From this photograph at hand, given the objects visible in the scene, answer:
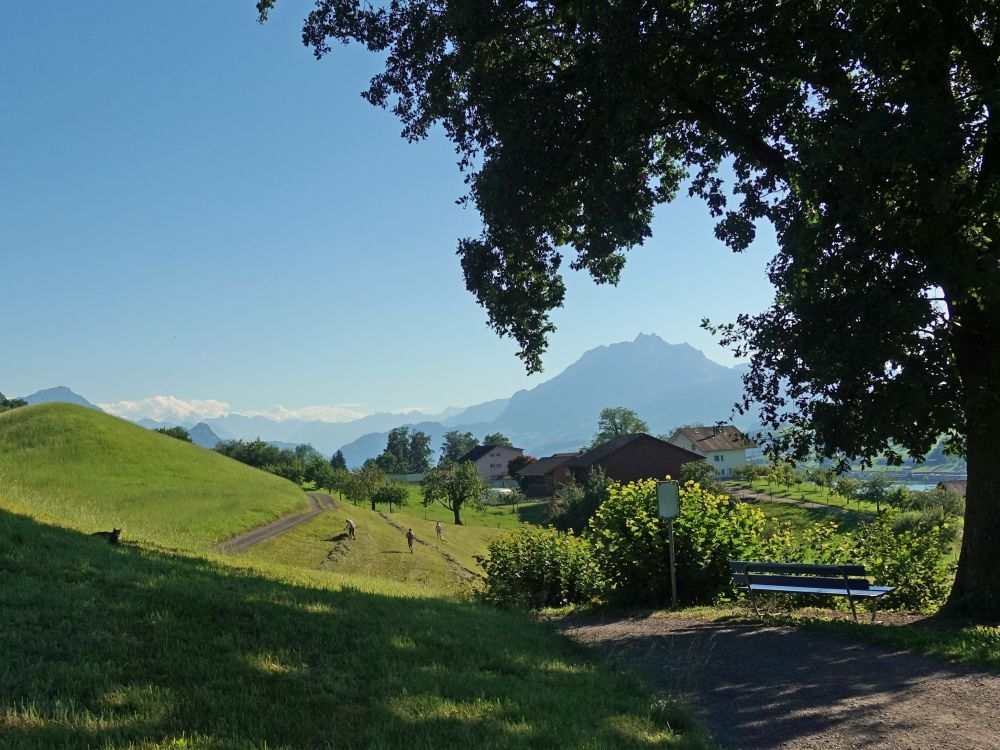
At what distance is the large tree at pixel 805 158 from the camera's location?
30.4ft

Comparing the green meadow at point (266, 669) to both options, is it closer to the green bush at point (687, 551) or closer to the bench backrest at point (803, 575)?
the green bush at point (687, 551)

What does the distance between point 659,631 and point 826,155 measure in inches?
307

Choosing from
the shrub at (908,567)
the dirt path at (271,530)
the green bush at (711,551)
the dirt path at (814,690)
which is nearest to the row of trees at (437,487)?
the dirt path at (271,530)

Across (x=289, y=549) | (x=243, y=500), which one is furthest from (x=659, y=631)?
(x=243, y=500)

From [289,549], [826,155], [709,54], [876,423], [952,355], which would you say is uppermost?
[709,54]

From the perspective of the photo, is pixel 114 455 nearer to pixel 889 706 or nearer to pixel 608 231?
pixel 608 231

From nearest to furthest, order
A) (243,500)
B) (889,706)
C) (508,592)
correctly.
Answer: (889,706), (508,592), (243,500)

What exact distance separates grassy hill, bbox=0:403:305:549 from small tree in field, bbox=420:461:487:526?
22.5 metres

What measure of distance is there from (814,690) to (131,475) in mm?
49330

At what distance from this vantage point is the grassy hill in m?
38.6

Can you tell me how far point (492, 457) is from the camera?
187625mm

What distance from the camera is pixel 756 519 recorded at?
15.0 m

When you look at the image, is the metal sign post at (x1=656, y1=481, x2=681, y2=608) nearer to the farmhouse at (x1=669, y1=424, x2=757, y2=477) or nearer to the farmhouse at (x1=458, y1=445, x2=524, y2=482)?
the farmhouse at (x1=669, y1=424, x2=757, y2=477)

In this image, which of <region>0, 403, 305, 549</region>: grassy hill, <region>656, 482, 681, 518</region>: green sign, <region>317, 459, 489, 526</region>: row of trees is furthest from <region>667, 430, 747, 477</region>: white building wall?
<region>656, 482, 681, 518</region>: green sign
